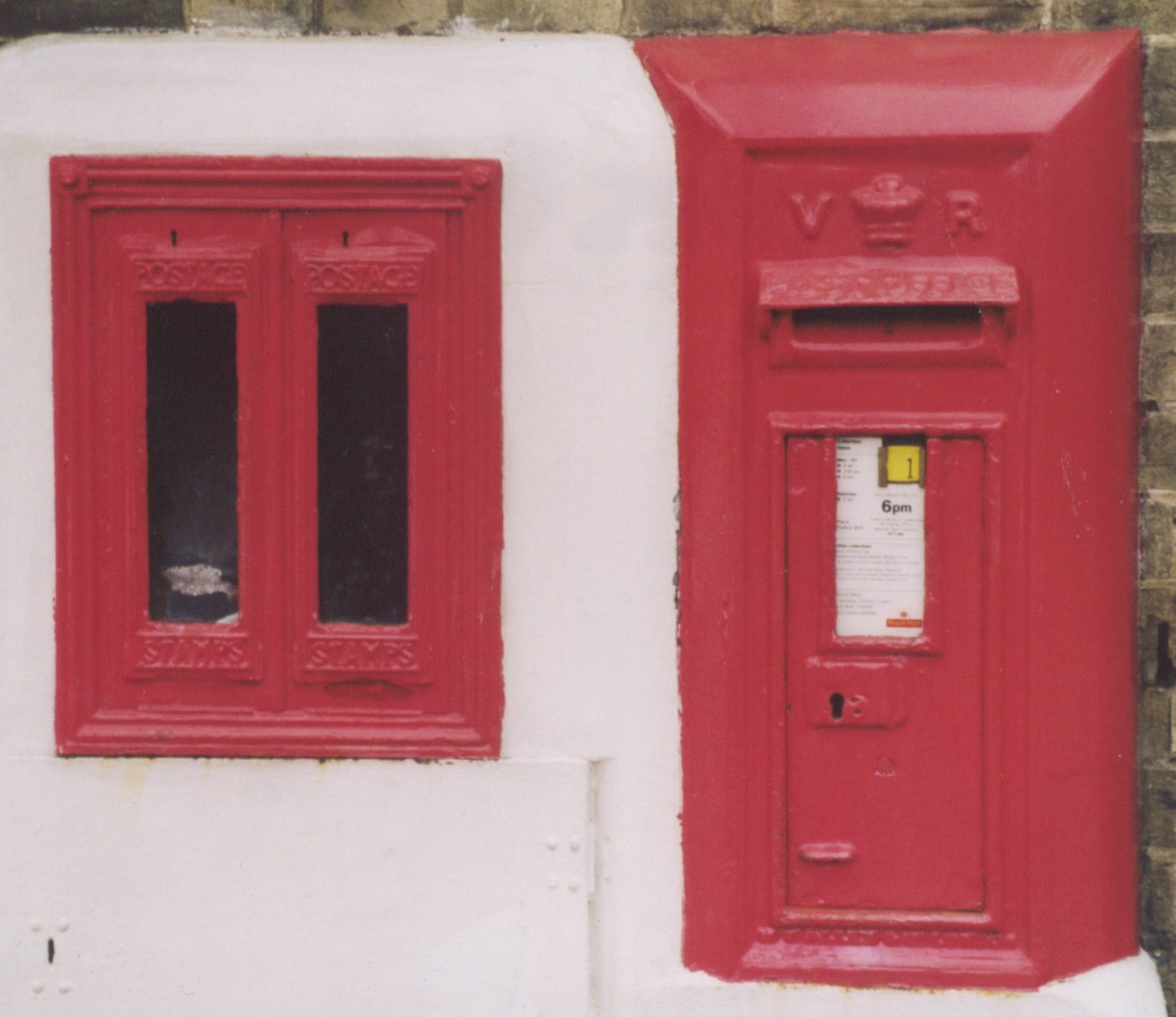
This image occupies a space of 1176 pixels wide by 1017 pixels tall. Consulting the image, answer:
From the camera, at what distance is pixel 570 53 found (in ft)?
8.07

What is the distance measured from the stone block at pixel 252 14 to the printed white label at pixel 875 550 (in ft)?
4.61

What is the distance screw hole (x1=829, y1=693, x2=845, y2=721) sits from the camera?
7.84ft

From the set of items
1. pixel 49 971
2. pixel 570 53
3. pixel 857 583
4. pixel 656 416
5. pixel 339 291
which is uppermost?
pixel 570 53

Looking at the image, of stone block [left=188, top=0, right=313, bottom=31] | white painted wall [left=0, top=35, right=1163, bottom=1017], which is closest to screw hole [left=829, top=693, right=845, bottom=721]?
white painted wall [left=0, top=35, right=1163, bottom=1017]

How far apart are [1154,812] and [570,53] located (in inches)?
77.0

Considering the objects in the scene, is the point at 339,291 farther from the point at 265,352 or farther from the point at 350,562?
the point at 350,562

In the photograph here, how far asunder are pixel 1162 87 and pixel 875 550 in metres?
1.08

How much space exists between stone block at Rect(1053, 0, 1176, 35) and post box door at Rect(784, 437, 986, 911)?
873mm

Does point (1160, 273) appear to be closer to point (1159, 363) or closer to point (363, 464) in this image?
point (1159, 363)

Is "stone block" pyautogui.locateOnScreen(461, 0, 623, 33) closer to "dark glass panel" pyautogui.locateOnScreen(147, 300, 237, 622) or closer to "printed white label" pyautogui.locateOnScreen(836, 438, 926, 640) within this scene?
"dark glass panel" pyautogui.locateOnScreen(147, 300, 237, 622)

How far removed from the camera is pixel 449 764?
2.49m

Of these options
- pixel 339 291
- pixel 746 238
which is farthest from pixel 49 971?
pixel 746 238

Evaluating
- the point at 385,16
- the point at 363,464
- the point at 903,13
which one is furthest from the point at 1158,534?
the point at 385,16

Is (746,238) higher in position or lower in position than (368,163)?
lower
